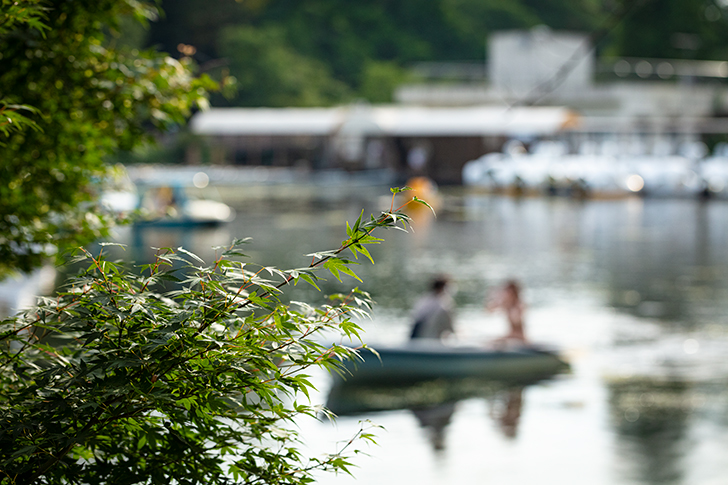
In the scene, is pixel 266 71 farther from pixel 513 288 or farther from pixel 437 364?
pixel 437 364

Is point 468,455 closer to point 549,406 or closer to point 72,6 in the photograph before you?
point 549,406

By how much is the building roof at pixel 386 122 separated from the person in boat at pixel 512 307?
162 feet

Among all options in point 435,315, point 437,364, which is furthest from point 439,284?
point 437,364

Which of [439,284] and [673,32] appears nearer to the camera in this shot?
[439,284]

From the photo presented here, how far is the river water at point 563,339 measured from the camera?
992cm

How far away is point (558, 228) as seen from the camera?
35.5 m

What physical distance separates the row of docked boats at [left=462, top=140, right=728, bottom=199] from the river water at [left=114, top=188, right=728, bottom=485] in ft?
42.0

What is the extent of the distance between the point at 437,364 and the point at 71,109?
283 inches

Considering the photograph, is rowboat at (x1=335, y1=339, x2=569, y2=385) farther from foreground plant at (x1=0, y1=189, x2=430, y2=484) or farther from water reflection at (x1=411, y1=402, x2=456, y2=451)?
foreground plant at (x1=0, y1=189, x2=430, y2=484)

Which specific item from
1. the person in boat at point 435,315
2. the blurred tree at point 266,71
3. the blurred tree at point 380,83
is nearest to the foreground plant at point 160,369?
the person in boat at point 435,315

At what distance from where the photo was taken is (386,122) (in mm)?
65312

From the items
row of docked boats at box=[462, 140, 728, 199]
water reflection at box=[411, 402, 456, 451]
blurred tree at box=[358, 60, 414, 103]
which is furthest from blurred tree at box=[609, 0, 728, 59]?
water reflection at box=[411, 402, 456, 451]

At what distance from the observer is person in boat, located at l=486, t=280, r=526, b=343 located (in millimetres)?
13266

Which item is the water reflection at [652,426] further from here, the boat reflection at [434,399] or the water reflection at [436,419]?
the water reflection at [436,419]
